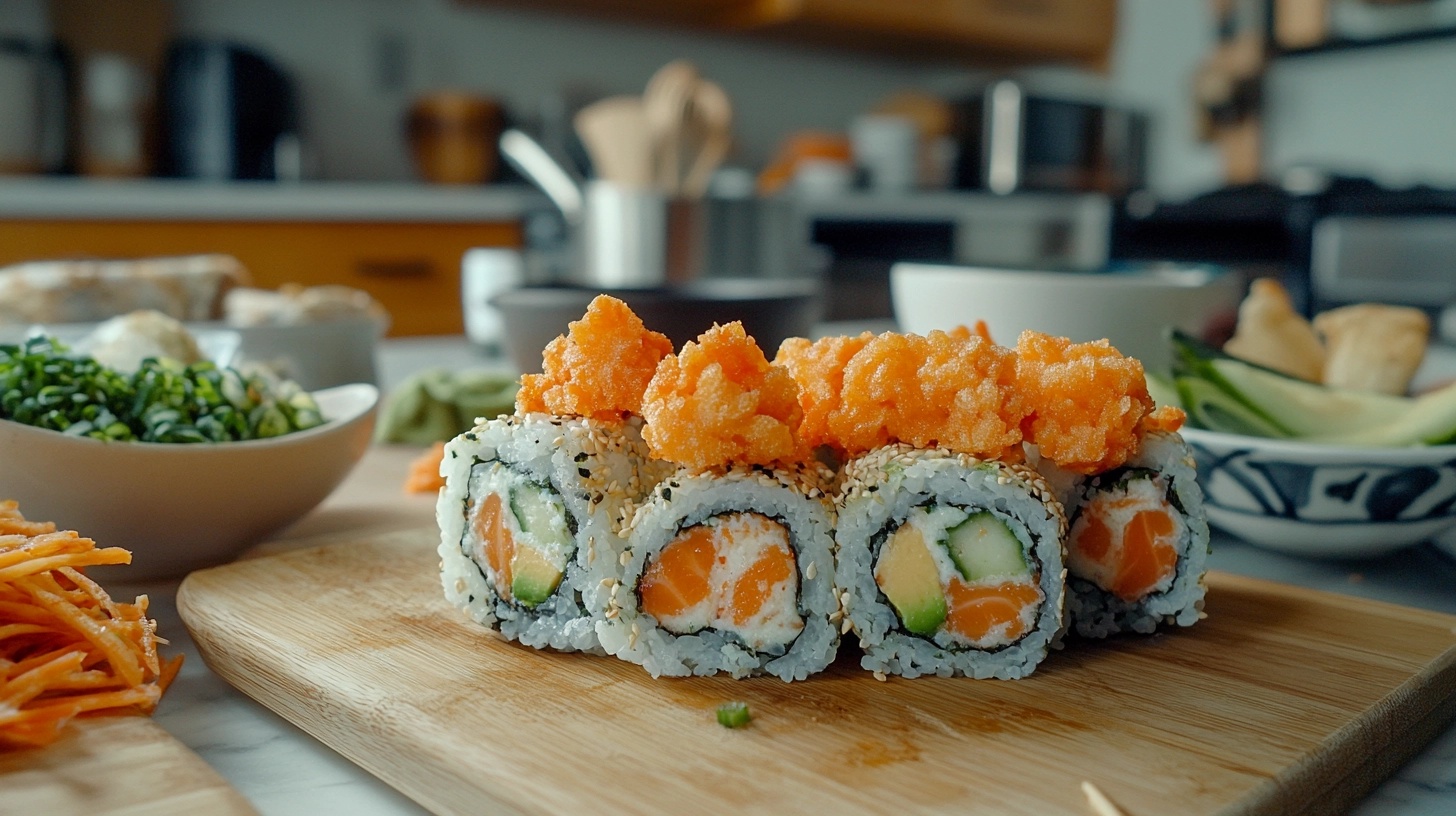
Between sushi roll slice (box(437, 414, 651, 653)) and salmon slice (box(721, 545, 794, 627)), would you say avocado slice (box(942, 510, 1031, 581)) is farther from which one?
sushi roll slice (box(437, 414, 651, 653))

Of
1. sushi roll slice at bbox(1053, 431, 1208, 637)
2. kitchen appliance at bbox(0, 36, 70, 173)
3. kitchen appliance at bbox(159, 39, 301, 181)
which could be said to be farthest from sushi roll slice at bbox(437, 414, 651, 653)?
kitchen appliance at bbox(159, 39, 301, 181)

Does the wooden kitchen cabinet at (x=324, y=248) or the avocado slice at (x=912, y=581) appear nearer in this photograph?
the avocado slice at (x=912, y=581)

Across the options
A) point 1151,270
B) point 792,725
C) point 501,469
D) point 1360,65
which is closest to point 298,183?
point 1151,270

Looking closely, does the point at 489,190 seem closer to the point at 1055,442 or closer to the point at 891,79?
the point at 891,79

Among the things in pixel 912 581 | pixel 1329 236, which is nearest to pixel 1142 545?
pixel 912 581

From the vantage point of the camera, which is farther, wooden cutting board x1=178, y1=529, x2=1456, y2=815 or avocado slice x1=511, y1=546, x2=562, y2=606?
avocado slice x1=511, y1=546, x2=562, y2=606

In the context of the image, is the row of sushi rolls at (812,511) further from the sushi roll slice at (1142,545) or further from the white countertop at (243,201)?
the white countertop at (243,201)

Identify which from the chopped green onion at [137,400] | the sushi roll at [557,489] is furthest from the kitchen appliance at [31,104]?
the sushi roll at [557,489]
